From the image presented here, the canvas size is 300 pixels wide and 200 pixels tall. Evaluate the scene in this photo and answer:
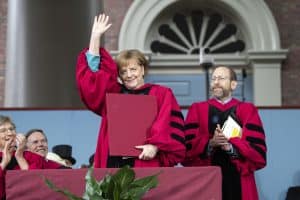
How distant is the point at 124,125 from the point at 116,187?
0.77m

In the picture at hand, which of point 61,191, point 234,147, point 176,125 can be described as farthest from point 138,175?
point 234,147

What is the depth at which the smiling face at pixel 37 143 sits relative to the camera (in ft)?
16.0

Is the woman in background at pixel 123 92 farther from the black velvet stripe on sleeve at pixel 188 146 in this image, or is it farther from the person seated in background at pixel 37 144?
the person seated in background at pixel 37 144

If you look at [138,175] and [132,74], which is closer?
[138,175]

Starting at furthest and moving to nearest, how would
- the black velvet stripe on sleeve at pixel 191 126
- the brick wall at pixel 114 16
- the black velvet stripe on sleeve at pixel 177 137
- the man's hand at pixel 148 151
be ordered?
1. the brick wall at pixel 114 16
2. the black velvet stripe on sleeve at pixel 191 126
3. the black velvet stripe on sleeve at pixel 177 137
4. the man's hand at pixel 148 151

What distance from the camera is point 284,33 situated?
1052 centimetres

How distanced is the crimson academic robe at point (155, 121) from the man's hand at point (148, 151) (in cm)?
2

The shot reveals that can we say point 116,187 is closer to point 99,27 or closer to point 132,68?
point 132,68

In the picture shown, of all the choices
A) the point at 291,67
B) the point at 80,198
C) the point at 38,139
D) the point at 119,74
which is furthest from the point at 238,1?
the point at 80,198

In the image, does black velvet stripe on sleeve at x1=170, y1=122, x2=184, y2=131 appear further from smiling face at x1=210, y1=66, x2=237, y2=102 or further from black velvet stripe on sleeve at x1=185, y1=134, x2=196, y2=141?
smiling face at x1=210, y1=66, x2=237, y2=102

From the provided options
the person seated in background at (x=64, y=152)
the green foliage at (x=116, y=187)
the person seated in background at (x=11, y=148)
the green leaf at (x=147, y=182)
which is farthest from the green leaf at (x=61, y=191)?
the person seated in background at (x=64, y=152)

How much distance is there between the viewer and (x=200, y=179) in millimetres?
3223

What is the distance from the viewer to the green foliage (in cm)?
288

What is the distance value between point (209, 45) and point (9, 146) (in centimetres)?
702
